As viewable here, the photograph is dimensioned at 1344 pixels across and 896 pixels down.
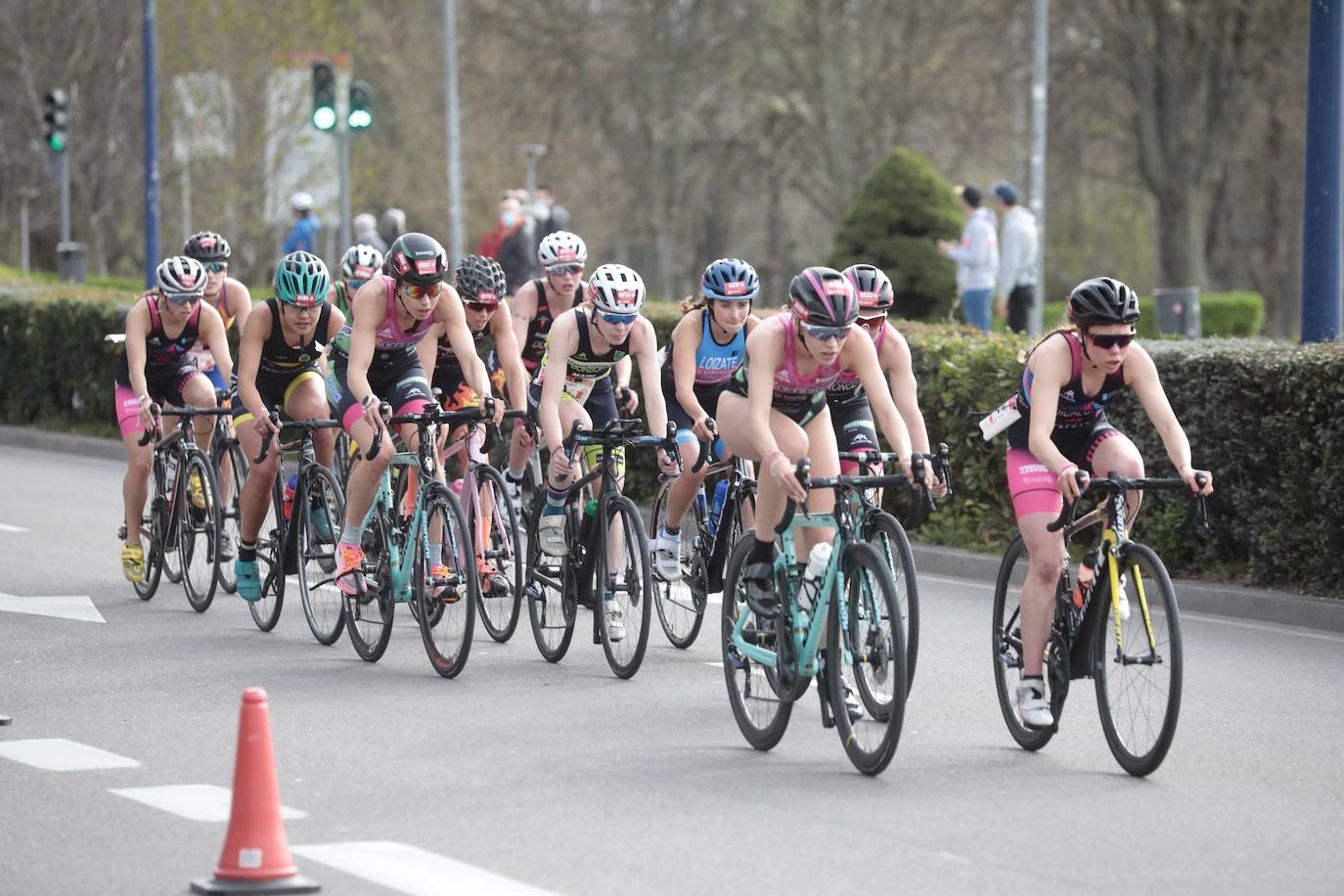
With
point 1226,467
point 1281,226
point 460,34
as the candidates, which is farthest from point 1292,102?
point 1226,467

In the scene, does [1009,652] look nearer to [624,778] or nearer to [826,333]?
[826,333]

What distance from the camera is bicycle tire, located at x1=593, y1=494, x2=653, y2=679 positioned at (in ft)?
30.9

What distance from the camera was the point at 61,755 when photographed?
789 centimetres

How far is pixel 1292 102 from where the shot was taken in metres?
38.8

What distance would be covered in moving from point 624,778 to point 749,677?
88cm

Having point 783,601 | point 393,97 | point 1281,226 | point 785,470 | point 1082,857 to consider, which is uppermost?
point 393,97

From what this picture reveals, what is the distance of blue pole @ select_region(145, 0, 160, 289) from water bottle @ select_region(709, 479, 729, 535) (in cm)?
1581

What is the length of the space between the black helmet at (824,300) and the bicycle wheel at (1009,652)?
1.12 m

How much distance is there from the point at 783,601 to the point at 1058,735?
4.24ft

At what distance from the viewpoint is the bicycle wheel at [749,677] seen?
26.3 feet

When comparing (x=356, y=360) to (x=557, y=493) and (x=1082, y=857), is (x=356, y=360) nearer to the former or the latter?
(x=557, y=493)

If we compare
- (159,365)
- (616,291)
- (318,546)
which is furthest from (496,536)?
(159,365)

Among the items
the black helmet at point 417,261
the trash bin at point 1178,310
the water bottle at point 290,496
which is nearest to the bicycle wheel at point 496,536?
the black helmet at point 417,261

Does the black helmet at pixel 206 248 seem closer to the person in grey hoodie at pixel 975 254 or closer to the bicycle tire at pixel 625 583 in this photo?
the bicycle tire at pixel 625 583
